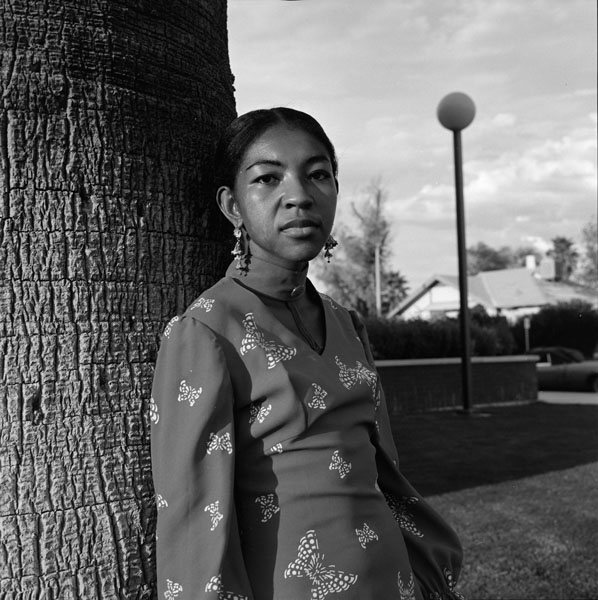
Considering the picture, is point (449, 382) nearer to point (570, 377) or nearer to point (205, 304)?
point (570, 377)

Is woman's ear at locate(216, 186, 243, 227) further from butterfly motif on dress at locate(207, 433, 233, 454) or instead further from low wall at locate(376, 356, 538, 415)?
low wall at locate(376, 356, 538, 415)

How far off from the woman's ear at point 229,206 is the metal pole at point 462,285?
10845 mm

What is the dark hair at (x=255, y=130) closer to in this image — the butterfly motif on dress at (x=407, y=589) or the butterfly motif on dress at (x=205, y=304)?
the butterfly motif on dress at (x=205, y=304)

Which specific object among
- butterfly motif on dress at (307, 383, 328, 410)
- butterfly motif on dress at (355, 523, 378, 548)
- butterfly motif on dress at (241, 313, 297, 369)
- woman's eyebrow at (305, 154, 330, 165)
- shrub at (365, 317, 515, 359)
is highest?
woman's eyebrow at (305, 154, 330, 165)

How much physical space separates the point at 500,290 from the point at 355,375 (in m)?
52.9

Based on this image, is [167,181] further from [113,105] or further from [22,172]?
[22,172]

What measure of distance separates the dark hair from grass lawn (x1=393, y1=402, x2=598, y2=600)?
11.6 feet

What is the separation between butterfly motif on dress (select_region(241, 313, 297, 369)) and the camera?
5.57 feet

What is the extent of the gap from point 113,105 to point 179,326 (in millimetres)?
670

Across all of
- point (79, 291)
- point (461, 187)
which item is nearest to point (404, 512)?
point (79, 291)

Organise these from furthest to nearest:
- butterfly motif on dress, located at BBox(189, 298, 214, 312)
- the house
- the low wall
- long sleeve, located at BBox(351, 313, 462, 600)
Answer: the house → the low wall → long sleeve, located at BBox(351, 313, 462, 600) → butterfly motif on dress, located at BBox(189, 298, 214, 312)

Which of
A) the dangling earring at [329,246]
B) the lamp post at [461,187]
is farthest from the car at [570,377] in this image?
the dangling earring at [329,246]

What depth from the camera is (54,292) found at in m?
1.89

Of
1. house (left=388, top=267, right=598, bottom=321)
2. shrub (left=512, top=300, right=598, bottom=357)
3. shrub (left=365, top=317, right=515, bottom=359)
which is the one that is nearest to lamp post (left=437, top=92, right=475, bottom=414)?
shrub (left=365, top=317, right=515, bottom=359)
